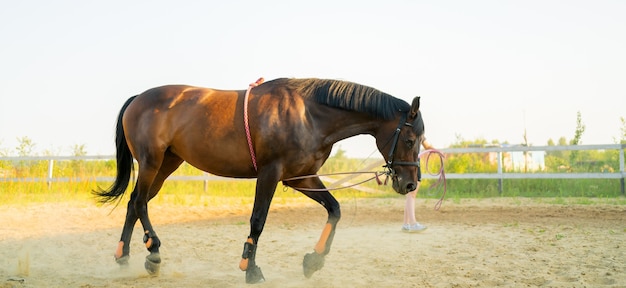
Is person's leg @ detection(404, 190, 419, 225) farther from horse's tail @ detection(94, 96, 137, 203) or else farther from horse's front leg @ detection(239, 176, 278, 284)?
horse's tail @ detection(94, 96, 137, 203)

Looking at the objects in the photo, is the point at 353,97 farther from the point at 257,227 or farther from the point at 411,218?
the point at 411,218

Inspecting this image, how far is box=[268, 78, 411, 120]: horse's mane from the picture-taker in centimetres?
490

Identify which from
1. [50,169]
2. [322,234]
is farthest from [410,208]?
[50,169]

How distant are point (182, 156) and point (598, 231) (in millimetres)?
5381

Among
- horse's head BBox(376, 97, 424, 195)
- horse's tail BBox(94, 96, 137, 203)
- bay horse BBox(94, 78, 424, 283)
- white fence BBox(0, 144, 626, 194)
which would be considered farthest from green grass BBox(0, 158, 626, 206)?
horse's head BBox(376, 97, 424, 195)

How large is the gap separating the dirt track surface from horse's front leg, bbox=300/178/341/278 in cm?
12

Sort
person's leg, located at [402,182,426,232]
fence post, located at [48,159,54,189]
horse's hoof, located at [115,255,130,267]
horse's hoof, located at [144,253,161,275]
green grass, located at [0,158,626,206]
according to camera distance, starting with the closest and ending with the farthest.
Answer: horse's hoof, located at [144,253,161,275] < horse's hoof, located at [115,255,130,267] < person's leg, located at [402,182,426,232] < green grass, located at [0,158,626,206] < fence post, located at [48,159,54,189]

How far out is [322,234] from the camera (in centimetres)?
506

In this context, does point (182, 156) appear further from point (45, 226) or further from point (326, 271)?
point (45, 226)

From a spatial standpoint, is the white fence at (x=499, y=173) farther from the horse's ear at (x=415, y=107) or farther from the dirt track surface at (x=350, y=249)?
the horse's ear at (x=415, y=107)

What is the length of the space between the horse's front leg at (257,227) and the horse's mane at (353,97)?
872 mm

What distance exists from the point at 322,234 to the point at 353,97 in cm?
127

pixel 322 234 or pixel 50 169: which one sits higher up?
pixel 50 169

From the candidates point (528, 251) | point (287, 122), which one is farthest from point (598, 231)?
point (287, 122)
